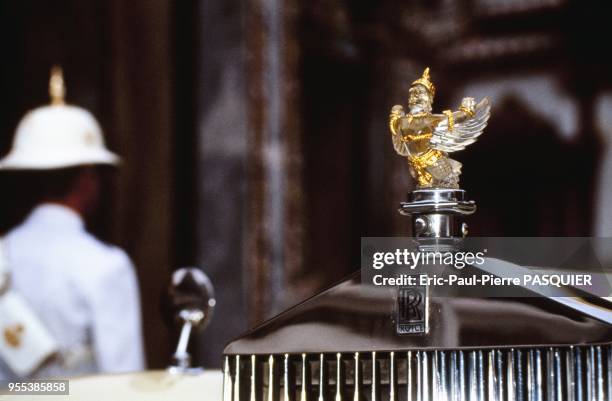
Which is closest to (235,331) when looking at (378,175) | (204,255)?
(204,255)

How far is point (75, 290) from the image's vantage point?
2348 mm

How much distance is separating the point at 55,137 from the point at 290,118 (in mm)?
738

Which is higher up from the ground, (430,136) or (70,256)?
(430,136)

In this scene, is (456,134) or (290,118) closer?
(456,134)

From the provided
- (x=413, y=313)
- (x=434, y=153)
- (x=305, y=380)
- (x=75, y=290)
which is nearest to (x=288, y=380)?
(x=305, y=380)

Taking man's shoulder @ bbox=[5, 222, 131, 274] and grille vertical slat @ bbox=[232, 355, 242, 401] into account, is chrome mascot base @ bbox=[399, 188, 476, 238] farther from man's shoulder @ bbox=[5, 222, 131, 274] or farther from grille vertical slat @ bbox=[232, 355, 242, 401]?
man's shoulder @ bbox=[5, 222, 131, 274]

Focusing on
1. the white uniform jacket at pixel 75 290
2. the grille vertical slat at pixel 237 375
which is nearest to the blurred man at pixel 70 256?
the white uniform jacket at pixel 75 290

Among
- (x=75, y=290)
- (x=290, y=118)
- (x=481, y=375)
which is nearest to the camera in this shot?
(x=481, y=375)

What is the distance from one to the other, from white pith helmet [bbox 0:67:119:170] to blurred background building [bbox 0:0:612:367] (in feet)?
0.13

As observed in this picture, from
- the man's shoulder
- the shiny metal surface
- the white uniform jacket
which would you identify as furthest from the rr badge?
the man's shoulder

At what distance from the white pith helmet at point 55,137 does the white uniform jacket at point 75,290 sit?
0.45 ft

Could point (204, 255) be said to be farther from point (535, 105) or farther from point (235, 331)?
point (535, 105)

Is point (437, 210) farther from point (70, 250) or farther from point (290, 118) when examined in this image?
point (290, 118)

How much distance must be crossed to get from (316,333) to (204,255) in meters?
1.94
